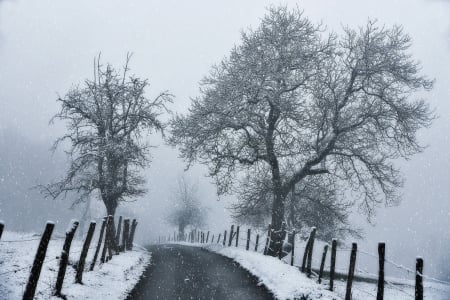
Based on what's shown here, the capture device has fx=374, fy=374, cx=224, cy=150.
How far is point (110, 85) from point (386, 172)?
15.5 m

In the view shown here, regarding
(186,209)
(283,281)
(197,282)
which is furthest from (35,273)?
(186,209)

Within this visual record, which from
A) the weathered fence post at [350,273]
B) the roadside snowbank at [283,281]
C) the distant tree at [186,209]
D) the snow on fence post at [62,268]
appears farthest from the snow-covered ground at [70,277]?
the distant tree at [186,209]

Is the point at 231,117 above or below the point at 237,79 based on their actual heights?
below

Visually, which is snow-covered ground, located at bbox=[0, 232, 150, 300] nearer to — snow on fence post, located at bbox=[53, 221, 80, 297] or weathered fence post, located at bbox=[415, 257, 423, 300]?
snow on fence post, located at bbox=[53, 221, 80, 297]

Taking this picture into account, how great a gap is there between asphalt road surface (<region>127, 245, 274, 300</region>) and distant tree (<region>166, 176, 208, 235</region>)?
44221 millimetres

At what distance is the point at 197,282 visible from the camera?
444 inches

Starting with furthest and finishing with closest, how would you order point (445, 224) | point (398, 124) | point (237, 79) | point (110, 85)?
1. point (445, 224)
2. point (110, 85)
3. point (398, 124)
4. point (237, 79)

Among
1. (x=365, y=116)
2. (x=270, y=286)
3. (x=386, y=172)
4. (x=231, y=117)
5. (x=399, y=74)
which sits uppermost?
(x=399, y=74)

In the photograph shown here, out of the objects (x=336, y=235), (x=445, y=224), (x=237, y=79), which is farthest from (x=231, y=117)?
(x=445, y=224)

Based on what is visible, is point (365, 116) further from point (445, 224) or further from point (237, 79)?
point (445, 224)

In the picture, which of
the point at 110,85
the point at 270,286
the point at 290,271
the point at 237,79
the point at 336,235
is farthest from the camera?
the point at 336,235

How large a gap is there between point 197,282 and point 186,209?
48388 millimetres

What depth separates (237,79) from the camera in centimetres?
1745

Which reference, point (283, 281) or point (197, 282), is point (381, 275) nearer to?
point (283, 281)
